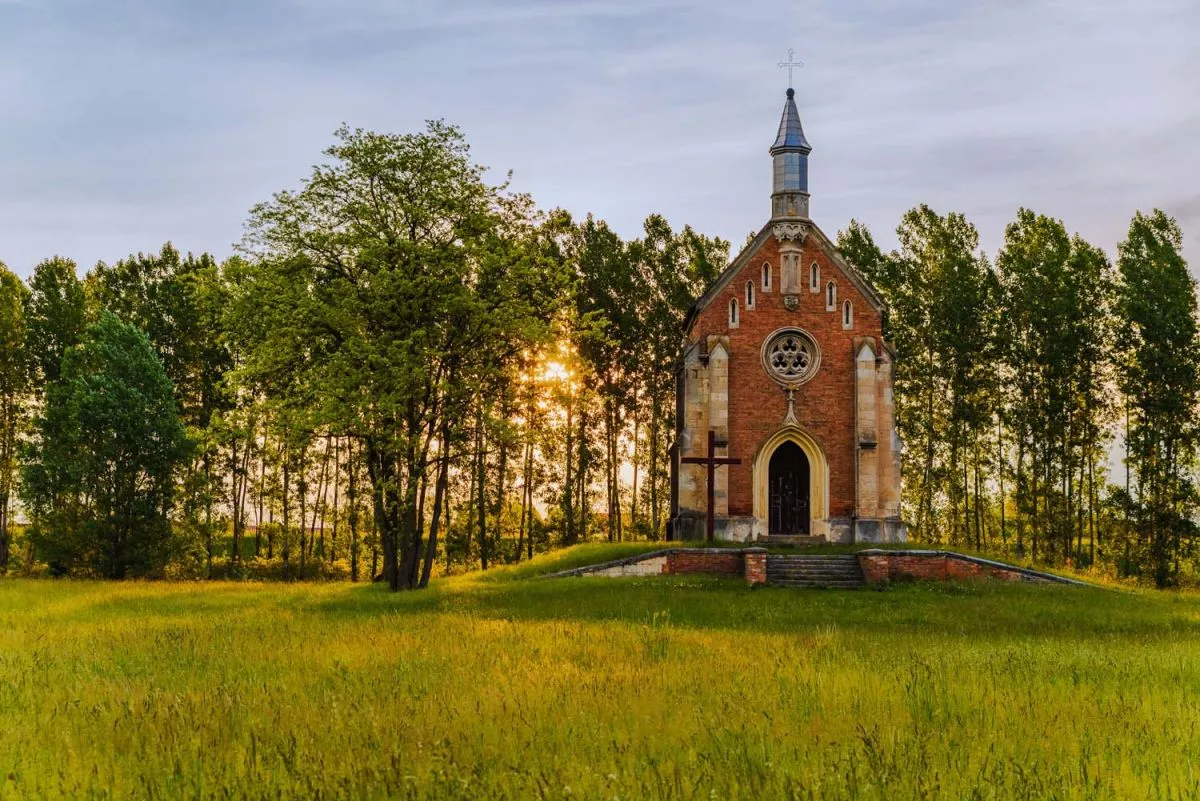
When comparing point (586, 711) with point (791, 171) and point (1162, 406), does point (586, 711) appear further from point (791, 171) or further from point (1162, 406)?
point (1162, 406)

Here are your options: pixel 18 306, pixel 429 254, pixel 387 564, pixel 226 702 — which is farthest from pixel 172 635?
pixel 18 306

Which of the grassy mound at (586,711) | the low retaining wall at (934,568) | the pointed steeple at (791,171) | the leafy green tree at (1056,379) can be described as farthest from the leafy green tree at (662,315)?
the grassy mound at (586,711)

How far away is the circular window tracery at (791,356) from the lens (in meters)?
36.3

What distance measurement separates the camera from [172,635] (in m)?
15.1

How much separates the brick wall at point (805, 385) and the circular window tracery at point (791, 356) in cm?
24

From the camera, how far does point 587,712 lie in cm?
845

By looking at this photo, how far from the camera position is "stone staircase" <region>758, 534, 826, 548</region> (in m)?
34.8

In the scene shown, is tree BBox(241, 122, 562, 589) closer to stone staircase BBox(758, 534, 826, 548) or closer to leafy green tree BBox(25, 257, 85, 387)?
stone staircase BBox(758, 534, 826, 548)

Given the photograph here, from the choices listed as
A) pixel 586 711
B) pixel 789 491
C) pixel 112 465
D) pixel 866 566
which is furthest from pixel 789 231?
pixel 586 711

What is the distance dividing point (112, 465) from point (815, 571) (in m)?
25.6

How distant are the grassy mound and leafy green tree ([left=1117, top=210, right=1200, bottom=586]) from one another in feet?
85.8

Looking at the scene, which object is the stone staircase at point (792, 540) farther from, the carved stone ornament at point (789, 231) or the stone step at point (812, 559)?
the carved stone ornament at point (789, 231)

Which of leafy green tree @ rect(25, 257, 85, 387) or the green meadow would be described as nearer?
the green meadow

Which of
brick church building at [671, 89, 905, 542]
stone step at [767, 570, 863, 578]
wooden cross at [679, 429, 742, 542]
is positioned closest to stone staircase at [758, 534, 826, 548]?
brick church building at [671, 89, 905, 542]
